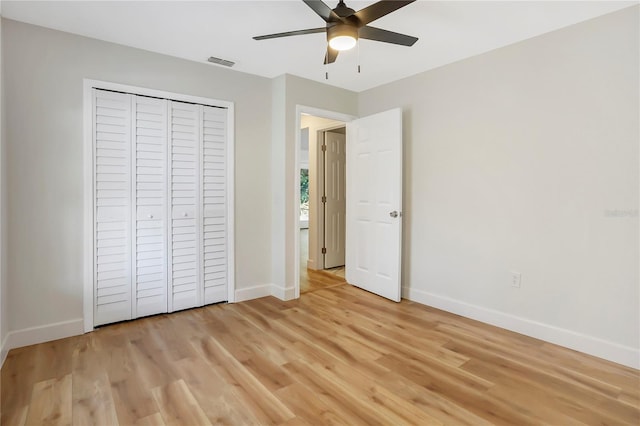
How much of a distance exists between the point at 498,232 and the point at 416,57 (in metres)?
1.79

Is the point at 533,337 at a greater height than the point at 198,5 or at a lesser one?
lesser

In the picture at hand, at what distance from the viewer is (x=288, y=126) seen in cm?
374

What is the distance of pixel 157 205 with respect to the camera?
10.4ft

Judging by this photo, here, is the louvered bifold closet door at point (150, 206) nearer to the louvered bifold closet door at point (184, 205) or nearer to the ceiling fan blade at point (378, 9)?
the louvered bifold closet door at point (184, 205)

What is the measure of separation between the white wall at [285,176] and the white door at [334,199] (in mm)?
1406

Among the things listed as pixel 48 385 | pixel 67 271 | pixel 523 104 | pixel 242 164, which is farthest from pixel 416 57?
pixel 48 385

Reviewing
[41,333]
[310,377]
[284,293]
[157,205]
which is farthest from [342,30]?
[41,333]

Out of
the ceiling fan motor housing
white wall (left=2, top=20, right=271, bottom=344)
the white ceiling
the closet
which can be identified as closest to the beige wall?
A: white wall (left=2, top=20, right=271, bottom=344)

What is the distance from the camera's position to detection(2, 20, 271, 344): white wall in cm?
254

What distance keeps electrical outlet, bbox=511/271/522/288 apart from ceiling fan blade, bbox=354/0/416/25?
7.67 ft

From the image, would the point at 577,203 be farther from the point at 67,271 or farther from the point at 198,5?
the point at 67,271

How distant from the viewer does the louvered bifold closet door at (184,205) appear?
3273mm

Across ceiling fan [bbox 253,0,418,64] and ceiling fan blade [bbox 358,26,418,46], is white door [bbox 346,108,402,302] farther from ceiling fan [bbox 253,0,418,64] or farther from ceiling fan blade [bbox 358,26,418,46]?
ceiling fan [bbox 253,0,418,64]

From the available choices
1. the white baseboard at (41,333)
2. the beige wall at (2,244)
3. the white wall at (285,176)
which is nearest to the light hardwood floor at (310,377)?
the white baseboard at (41,333)
